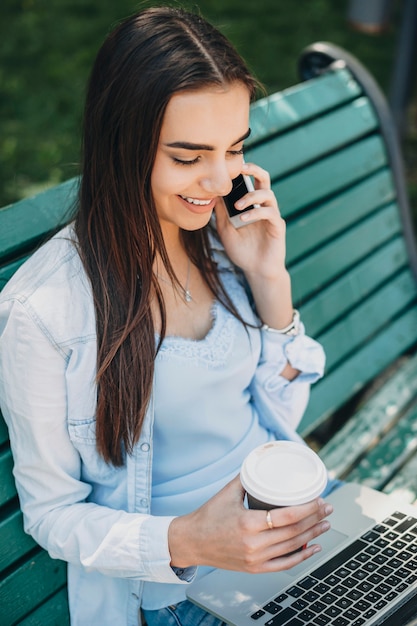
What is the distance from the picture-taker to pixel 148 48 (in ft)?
6.05

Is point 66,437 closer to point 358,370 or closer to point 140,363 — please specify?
point 140,363

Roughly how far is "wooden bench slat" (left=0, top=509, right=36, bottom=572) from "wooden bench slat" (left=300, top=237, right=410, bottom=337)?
1218 millimetres

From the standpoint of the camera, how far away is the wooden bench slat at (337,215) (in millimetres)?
2896

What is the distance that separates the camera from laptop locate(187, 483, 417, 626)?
1889mm

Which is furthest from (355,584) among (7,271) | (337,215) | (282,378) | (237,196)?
(337,215)

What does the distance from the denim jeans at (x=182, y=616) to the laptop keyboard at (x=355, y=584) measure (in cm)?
17

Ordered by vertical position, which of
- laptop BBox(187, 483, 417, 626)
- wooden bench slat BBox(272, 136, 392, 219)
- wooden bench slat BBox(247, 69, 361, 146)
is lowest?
laptop BBox(187, 483, 417, 626)

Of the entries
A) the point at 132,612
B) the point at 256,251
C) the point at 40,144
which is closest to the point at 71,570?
the point at 132,612

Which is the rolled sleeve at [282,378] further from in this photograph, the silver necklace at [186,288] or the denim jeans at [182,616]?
the denim jeans at [182,616]

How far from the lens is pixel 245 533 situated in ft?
5.57

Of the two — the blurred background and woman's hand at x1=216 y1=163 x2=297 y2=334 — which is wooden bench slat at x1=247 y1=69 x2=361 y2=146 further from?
the blurred background

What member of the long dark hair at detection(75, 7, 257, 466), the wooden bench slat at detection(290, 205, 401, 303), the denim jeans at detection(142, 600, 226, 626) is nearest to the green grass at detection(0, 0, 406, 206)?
the wooden bench slat at detection(290, 205, 401, 303)

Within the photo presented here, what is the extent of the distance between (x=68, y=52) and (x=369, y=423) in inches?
163

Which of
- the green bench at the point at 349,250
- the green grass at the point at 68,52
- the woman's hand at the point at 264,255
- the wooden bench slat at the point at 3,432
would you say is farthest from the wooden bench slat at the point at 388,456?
the green grass at the point at 68,52
